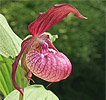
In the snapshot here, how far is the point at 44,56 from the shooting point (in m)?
0.61

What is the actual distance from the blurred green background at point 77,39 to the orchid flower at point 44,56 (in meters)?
2.39

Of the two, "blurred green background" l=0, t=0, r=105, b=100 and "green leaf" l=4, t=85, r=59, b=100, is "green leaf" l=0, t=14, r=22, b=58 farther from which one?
"blurred green background" l=0, t=0, r=105, b=100

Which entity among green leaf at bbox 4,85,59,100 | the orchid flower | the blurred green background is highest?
the orchid flower

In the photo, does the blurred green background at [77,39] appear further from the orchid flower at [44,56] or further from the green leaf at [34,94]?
the orchid flower at [44,56]

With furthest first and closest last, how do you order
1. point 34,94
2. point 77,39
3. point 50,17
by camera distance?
point 77,39 → point 34,94 → point 50,17

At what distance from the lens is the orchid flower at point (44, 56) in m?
0.58

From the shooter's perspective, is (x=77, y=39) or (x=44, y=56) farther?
(x=77, y=39)

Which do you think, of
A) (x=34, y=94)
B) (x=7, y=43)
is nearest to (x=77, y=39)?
(x=34, y=94)

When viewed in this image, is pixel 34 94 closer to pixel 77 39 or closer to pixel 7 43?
pixel 7 43

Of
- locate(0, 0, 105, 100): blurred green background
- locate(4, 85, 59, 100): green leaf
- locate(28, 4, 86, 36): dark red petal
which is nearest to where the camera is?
locate(28, 4, 86, 36): dark red petal

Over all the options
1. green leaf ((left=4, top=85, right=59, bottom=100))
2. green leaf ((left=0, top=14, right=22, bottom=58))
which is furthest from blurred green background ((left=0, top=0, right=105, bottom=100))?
green leaf ((left=0, top=14, right=22, bottom=58))

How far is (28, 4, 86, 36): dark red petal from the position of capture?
0.57 meters

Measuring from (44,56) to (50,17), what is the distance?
10 centimetres

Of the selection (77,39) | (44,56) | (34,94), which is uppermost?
(44,56)
